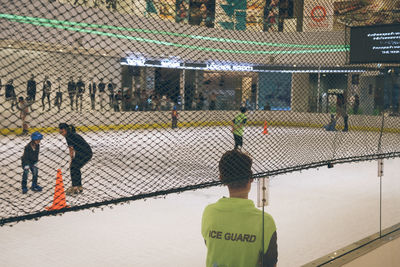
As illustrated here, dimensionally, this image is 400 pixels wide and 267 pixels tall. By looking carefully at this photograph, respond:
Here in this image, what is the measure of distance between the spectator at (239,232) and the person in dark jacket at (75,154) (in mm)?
4472

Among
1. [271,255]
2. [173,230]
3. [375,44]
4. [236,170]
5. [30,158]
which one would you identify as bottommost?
[173,230]

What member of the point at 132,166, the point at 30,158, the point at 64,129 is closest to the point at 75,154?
the point at 64,129

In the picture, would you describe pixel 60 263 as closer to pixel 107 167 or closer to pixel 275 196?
pixel 275 196

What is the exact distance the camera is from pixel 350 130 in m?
16.1

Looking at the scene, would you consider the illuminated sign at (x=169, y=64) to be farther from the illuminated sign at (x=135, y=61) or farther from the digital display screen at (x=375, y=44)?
the digital display screen at (x=375, y=44)

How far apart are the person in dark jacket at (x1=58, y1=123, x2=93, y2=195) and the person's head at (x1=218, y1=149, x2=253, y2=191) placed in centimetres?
438

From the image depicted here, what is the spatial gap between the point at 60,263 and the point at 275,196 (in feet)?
11.5

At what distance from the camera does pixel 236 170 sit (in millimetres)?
1805

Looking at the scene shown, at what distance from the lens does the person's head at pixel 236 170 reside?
5.79 feet

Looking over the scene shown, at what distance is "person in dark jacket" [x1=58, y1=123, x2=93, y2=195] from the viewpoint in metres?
5.89

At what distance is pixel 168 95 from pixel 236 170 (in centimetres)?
1570

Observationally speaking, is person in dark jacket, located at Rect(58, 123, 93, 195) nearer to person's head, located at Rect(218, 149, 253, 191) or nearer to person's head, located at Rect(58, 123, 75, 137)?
person's head, located at Rect(58, 123, 75, 137)

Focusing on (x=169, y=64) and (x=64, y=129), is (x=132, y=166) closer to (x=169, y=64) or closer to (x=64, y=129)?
(x=64, y=129)

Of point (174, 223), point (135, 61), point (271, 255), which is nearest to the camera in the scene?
point (271, 255)
